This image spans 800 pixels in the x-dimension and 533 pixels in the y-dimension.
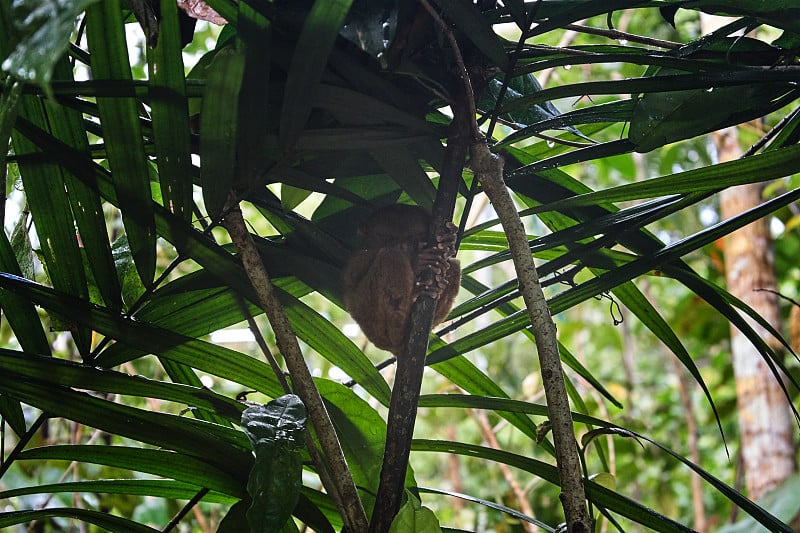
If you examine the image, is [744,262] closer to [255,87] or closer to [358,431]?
[358,431]

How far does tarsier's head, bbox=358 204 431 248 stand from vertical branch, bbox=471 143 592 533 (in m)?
0.88

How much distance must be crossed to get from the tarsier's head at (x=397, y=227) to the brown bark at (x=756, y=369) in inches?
79.6

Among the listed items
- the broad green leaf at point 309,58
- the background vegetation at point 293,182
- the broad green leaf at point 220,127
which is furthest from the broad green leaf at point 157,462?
the broad green leaf at point 309,58

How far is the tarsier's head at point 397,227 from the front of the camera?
6.35 ft

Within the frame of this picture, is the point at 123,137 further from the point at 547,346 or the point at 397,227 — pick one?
the point at 397,227

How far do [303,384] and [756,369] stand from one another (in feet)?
11.6

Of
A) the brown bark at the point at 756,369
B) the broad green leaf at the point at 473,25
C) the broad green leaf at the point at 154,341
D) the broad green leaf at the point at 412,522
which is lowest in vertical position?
the broad green leaf at the point at 412,522

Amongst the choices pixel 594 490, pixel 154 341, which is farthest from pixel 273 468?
pixel 594 490

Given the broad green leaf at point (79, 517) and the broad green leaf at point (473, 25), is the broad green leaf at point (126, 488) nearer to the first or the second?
the broad green leaf at point (79, 517)

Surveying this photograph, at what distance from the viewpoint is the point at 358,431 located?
1164 millimetres

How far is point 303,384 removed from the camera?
3.08ft

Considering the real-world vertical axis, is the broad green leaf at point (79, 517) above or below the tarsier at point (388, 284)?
below

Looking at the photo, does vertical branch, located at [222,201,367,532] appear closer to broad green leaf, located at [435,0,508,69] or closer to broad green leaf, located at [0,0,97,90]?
broad green leaf, located at [435,0,508,69]

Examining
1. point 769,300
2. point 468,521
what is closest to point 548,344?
point 769,300
